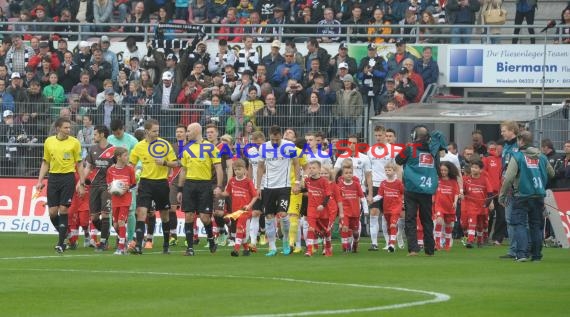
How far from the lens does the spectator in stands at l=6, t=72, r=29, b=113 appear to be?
1188 inches

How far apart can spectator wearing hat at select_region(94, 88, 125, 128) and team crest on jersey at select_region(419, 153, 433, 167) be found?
32.5 feet

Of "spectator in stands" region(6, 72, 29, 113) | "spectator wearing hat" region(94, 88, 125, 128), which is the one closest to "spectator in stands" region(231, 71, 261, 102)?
"spectator wearing hat" region(94, 88, 125, 128)

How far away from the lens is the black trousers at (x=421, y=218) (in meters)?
21.8

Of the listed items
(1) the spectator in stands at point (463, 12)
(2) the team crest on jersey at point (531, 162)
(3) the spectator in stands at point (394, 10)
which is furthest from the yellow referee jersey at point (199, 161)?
(3) the spectator in stands at point (394, 10)

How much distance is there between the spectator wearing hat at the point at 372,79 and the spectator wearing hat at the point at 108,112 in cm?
567

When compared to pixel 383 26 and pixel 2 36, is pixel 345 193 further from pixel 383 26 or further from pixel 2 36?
pixel 2 36

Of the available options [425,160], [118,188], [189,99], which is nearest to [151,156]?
[118,188]

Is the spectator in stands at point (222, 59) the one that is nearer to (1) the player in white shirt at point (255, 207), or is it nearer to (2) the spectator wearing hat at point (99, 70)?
(2) the spectator wearing hat at point (99, 70)

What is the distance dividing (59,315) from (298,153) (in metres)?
10.1

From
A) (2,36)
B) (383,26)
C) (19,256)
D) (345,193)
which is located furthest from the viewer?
(2,36)

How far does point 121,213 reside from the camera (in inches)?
872

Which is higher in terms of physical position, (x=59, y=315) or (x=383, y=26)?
(x=383, y=26)

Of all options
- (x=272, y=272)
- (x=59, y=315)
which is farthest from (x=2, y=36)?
(x=59, y=315)

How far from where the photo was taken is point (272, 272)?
18172 mm
